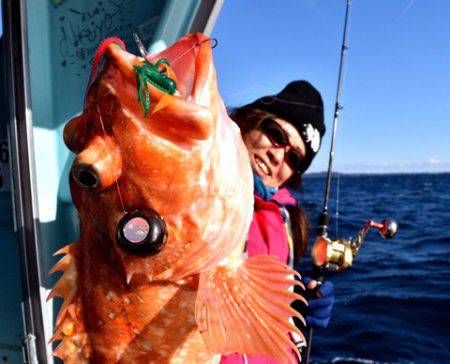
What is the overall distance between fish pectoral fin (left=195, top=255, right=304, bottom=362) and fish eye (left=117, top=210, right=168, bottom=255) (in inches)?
10.0

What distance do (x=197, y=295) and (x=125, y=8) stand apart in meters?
2.00

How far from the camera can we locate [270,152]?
7.23 ft

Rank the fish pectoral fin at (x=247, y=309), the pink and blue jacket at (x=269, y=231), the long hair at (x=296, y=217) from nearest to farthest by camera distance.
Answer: the fish pectoral fin at (x=247, y=309) → the pink and blue jacket at (x=269, y=231) → the long hair at (x=296, y=217)

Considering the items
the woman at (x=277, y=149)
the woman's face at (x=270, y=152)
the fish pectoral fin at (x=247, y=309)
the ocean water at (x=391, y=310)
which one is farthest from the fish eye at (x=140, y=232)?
the ocean water at (x=391, y=310)

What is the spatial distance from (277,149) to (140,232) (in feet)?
4.15

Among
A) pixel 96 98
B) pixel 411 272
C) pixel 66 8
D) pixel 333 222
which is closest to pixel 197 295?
pixel 96 98

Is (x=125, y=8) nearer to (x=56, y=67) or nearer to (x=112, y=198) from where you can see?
(x=56, y=67)

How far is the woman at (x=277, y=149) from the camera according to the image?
2.19m

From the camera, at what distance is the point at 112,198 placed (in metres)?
1.23

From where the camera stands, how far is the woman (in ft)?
7.18

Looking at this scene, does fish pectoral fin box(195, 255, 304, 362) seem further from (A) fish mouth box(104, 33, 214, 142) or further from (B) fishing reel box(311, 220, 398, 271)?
(B) fishing reel box(311, 220, 398, 271)

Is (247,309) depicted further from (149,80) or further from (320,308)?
(320,308)

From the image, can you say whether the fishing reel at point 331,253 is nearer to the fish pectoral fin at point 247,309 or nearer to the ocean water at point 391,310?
the ocean water at point 391,310

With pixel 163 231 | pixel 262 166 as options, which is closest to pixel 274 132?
pixel 262 166
